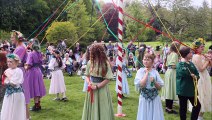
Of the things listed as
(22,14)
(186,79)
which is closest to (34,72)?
(186,79)

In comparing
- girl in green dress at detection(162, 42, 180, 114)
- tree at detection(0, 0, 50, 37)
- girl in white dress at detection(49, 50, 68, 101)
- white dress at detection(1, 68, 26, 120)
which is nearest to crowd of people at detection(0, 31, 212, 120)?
white dress at detection(1, 68, 26, 120)

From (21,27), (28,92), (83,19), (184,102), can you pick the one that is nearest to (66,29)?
(83,19)

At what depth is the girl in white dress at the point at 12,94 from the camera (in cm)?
487

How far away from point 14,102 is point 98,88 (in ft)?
5.43

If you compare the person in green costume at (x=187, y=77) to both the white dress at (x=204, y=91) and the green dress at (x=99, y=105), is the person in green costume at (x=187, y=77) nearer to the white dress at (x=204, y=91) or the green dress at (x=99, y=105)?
the white dress at (x=204, y=91)

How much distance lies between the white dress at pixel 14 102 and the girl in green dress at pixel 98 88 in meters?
1.36

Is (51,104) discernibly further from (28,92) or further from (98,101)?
(98,101)

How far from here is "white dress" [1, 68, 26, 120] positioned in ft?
16.0

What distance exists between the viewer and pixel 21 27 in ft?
92.3

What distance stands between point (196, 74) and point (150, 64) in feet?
3.25

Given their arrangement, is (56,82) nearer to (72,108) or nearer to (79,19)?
(72,108)

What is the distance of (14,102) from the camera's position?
492 cm

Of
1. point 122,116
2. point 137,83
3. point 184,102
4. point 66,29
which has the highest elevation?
point 66,29

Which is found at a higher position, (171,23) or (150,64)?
(171,23)
